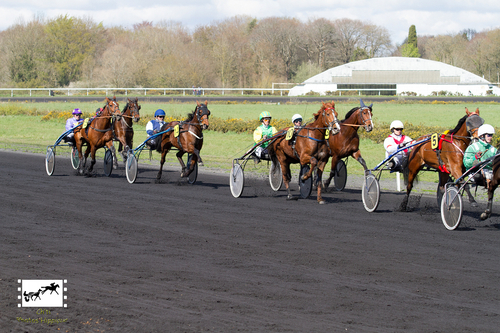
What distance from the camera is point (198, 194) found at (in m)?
11.6

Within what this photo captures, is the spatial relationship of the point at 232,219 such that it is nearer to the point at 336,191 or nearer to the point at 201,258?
the point at 201,258

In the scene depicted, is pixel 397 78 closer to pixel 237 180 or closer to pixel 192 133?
pixel 192 133

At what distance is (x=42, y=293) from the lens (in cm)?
530

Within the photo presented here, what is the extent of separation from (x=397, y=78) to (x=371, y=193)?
61944mm

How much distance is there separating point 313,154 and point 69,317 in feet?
22.0

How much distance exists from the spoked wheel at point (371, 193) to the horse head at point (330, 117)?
43.5 inches

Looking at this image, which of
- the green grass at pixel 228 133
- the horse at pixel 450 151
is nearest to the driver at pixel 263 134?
the green grass at pixel 228 133

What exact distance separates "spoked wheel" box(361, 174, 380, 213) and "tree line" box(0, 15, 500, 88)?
52002 mm

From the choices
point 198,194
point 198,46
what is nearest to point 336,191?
point 198,194

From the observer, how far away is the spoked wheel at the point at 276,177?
39.8ft

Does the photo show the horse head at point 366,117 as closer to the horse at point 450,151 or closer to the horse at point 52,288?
the horse at point 450,151

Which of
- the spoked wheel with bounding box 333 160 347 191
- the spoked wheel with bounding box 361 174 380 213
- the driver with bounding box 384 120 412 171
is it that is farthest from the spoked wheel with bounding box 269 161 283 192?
the spoked wheel with bounding box 361 174 380 213

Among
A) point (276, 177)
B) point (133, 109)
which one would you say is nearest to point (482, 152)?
point (276, 177)

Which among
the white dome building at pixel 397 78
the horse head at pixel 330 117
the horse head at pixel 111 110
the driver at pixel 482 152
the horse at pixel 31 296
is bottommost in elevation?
the horse at pixel 31 296
